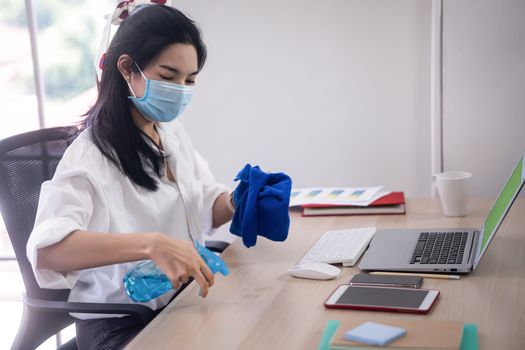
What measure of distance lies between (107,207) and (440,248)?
729 mm

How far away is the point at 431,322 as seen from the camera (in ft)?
3.53

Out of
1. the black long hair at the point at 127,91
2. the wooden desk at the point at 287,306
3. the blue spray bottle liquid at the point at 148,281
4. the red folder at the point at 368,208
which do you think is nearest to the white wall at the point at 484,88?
the red folder at the point at 368,208

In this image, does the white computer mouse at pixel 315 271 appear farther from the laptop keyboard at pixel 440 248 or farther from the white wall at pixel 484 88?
the white wall at pixel 484 88

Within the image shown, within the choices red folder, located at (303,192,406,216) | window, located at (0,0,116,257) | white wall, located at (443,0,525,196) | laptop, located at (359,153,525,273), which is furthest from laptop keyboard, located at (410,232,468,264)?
window, located at (0,0,116,257)

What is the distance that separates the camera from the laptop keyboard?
141cm

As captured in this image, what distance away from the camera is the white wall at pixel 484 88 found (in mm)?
2172

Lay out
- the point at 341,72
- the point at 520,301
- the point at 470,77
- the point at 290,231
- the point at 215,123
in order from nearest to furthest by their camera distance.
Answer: the point at 520,301 → the point at 290,231 → the point at 470,77 → the point at 341,72 → the point at 215,123

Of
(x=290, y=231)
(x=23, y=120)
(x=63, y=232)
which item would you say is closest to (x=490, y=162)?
(x=290, y=231)

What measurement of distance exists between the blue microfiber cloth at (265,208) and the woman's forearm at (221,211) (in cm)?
19

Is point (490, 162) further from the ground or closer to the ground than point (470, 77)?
closer to the ground

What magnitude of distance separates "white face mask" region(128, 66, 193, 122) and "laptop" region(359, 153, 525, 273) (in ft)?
1.84

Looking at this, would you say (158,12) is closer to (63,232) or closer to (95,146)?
(95,146)

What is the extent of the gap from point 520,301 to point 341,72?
1.51m

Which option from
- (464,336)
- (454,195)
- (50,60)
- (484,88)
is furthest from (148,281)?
(50,60)
